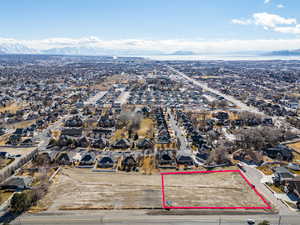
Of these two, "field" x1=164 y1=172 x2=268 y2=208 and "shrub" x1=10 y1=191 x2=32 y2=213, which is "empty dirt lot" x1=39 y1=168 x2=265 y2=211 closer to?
"field" x1=164 y1=172 x2=268 y2=208

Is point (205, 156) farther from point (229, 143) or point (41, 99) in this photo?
point (41, 99)

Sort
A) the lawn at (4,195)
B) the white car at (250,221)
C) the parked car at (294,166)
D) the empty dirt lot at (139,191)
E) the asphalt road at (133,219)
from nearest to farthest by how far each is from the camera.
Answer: the white car at (250,221)
the asphalt road at (133,219)
the empty dirt lot at (139,191)
the lawn at (4,195)
the parked car at (294,166)

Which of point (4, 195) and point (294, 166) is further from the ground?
point (294, 166)

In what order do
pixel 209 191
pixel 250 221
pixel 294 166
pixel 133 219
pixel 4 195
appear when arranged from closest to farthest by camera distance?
pixel 250 221 < pixel 133 219 < pixel 4 195 < pixel 209 191 < pixel 294 166

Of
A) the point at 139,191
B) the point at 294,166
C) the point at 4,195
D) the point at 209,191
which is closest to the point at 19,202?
the point at 4,195

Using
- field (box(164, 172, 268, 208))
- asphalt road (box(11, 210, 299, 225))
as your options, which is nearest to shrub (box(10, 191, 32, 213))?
asphalt road (box(11, 210, 299, 225))

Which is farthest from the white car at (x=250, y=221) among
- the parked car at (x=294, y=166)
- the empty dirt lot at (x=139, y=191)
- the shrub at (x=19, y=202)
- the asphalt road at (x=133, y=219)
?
the shrub at (x=19, y=202)

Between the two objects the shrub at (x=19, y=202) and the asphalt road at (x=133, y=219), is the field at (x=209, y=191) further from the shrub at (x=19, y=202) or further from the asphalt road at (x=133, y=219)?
the shrub at (x=19, y=202)

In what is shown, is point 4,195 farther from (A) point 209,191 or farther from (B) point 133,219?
(A) point 209,191
